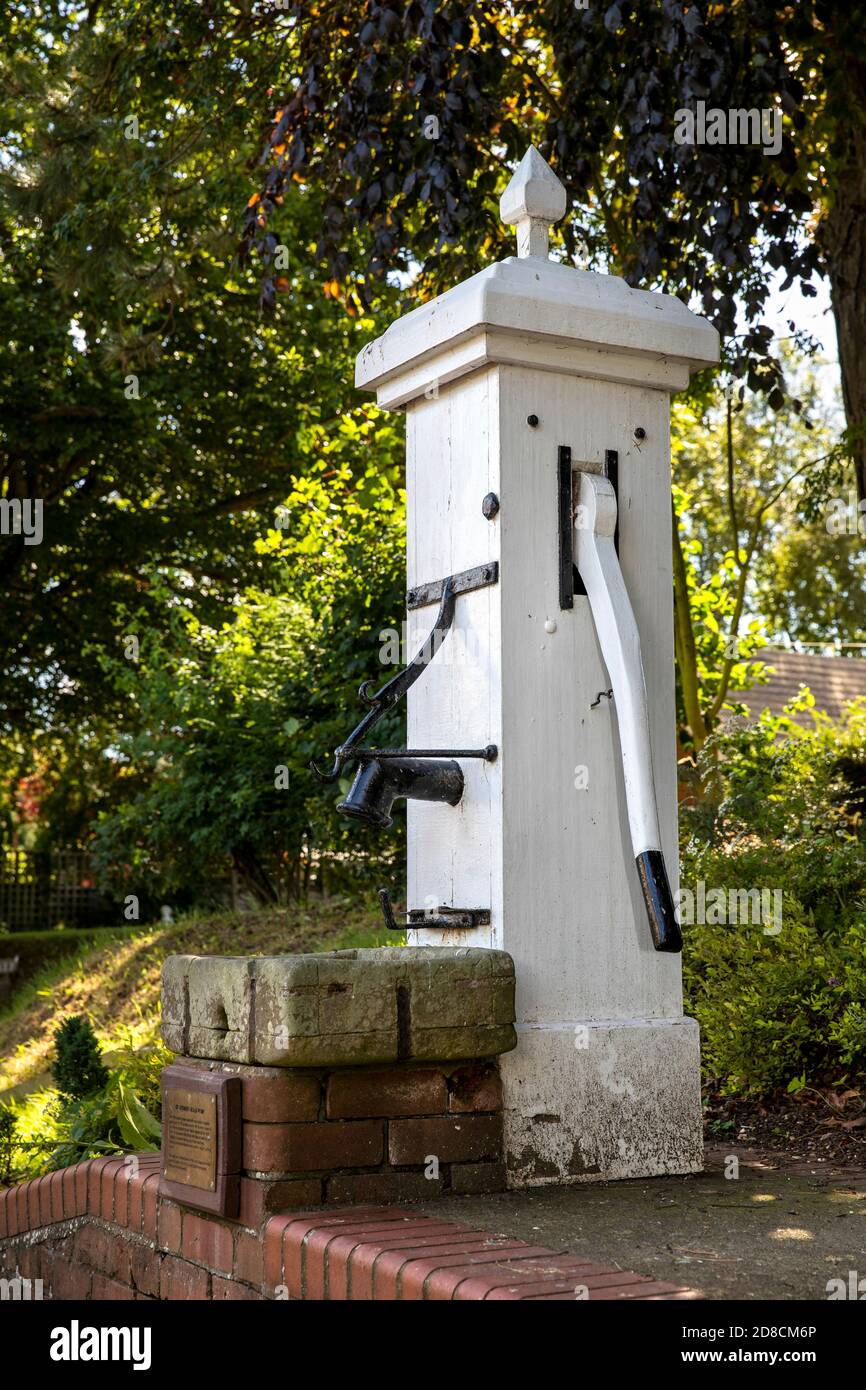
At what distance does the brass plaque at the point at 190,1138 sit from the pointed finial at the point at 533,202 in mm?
2403

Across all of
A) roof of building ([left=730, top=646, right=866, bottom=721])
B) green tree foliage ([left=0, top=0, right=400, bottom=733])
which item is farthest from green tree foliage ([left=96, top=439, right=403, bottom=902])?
roof of building ([left=730, top=646, right=866, bottom=721])

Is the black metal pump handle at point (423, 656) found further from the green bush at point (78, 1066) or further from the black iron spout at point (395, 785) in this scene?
the green bush at point (78, 1066)

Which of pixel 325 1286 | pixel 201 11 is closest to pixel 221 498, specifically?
pixel 201 11

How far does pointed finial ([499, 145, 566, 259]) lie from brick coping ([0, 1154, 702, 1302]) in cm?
257

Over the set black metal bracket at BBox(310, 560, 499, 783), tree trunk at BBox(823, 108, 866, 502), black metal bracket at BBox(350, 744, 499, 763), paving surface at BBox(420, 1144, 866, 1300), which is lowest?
paving surface at BBox(420, 1144, 866, 1300)

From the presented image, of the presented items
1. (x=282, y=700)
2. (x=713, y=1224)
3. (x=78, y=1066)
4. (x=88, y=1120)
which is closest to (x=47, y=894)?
(x=282, y=700)

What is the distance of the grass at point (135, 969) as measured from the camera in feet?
29.6

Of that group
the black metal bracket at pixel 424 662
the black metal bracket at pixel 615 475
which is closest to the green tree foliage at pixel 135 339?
the black metal bracket at pixel 615 475

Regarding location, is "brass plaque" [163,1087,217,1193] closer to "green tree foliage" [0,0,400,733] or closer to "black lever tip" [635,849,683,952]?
"black lever tip" [635,849,683,952]

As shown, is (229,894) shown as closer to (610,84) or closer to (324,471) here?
(324,471)

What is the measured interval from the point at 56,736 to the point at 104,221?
407 inches

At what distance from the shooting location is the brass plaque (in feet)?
10.9

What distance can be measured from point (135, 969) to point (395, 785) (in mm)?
7597

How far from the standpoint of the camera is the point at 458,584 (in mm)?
3850
